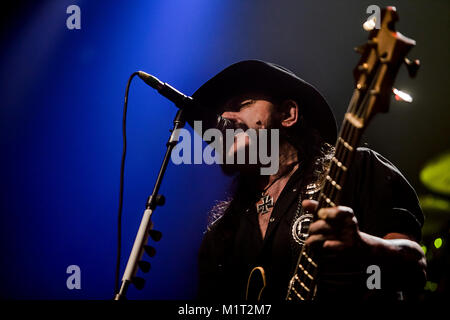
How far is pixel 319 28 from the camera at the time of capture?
2529 millimetres

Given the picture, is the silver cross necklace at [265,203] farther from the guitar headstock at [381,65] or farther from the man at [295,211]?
the guitar headstock at [381,65]

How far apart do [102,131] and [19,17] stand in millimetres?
1112

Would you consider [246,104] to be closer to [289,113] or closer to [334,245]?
[289,113]

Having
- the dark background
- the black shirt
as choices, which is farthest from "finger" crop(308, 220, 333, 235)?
the dark background

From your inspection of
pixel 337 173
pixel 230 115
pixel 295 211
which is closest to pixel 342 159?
pixel 337 173

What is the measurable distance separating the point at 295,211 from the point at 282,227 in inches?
4.0

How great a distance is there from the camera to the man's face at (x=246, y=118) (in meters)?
2.05

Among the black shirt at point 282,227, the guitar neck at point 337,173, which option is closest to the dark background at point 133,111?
the black shirt at point 282,227

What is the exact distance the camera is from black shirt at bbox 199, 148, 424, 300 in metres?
1.55

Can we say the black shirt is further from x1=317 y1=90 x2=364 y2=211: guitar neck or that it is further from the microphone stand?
the microphone stand

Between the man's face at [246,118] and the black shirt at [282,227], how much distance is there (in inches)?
12.4

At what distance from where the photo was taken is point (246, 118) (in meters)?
2.16
